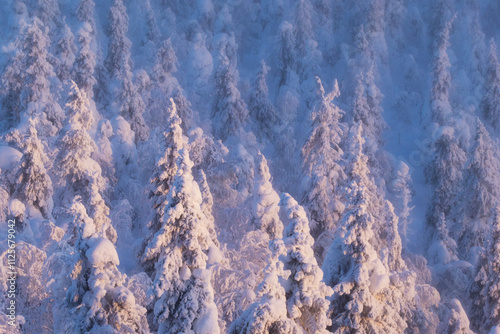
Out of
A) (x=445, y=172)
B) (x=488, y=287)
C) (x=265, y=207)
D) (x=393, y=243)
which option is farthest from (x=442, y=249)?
(x=265, y=207)

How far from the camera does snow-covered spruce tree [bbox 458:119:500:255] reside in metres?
33.7

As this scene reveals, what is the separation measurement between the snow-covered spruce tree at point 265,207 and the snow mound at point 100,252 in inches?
401

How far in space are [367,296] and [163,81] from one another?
34316 mm

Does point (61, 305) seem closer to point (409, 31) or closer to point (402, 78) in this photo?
point (402, 78)

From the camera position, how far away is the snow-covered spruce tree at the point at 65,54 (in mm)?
39594

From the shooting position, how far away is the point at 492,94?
52406 millimetres

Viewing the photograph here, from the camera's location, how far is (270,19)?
65.3 m

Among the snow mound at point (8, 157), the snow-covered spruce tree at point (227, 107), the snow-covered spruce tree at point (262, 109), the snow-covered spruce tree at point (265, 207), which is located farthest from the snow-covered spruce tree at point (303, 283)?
the snow-covered spruce tree at point (262, 109)

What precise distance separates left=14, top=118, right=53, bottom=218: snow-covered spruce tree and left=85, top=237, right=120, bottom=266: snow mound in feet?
32.1

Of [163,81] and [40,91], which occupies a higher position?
[40,91]

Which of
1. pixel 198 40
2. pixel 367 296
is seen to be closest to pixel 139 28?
pixel 198 40

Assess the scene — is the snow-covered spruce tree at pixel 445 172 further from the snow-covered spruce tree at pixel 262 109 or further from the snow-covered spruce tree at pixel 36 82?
the snow-covered spruce tree at pixel 36 82

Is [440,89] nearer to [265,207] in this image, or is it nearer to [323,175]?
[323,175]

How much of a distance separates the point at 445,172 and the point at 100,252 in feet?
118
